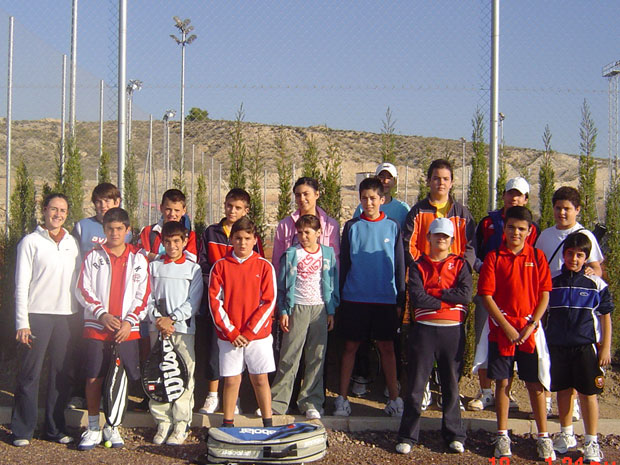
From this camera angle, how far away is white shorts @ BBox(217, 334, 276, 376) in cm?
486

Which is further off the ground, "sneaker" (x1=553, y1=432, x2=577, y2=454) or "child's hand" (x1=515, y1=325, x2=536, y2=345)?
"child's hand" (x1=515, y1=325, x2=536, y2=345)

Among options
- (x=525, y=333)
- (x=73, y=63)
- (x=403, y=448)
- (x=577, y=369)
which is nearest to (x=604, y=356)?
(x=577, y=369)

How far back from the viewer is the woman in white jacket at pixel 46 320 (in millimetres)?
4777

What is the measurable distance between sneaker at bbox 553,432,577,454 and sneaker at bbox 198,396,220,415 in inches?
112

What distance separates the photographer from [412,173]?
141ft

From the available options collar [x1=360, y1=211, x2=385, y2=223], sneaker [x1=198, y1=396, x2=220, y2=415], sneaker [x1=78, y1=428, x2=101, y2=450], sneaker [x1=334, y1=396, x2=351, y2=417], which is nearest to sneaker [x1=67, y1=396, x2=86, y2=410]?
sneaker [x1=78, y1=428, x2=101, y2=450]

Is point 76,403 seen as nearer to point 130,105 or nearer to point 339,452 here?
point 339,452

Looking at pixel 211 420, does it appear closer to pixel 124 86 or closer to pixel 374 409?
pixel 374 409

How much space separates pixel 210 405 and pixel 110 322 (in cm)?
127

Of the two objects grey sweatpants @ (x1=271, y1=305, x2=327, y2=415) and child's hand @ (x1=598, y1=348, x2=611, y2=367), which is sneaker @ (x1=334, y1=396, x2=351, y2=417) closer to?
grey sweatpants @ (x1=271, y1=305, x2=327, y2=415)

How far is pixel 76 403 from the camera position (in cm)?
552

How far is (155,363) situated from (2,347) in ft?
9.51

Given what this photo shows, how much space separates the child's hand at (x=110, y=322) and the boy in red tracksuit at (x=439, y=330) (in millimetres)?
2287

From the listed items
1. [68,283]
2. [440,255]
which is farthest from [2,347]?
[440,255]
